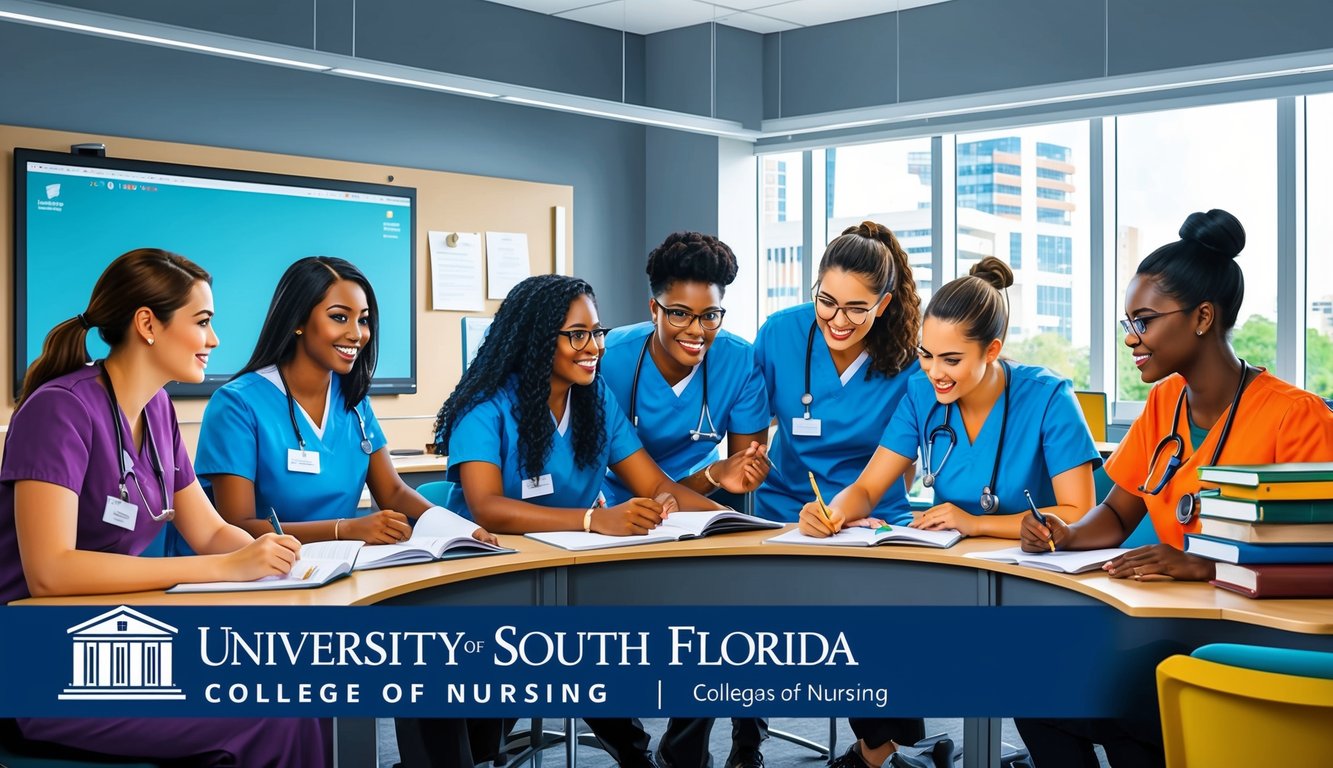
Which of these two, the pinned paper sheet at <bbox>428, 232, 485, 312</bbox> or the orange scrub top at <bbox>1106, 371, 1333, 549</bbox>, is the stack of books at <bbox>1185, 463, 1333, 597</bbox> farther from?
the pinned paper sheet at <bbox>428, 232, 485, 312</bbox>

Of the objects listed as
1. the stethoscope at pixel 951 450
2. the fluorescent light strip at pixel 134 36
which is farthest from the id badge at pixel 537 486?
the fluorescent light strip at pixel 134 36

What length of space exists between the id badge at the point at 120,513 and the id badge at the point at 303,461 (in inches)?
20.3

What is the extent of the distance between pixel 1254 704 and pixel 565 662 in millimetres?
1077

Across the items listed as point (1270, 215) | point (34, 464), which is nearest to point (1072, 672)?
point (34, 464)

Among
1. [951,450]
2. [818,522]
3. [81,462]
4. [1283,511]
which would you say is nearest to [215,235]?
[81,462]

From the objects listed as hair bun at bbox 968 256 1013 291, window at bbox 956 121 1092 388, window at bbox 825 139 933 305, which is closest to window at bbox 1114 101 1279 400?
window at bbox 956 121 1092 388

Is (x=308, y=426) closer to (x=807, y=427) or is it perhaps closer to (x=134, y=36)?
(x=807, y=427)

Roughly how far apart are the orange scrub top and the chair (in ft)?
2.79

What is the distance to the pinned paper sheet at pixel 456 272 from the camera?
6074mm

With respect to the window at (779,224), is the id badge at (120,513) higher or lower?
lower

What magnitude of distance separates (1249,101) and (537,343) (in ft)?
13.7

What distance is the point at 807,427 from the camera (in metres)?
3.31

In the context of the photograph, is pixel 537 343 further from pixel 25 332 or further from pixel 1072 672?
pixel 25 332

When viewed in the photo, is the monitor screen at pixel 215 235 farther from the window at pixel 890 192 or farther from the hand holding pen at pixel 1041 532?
the hand holding pen at pixel 1041 532
